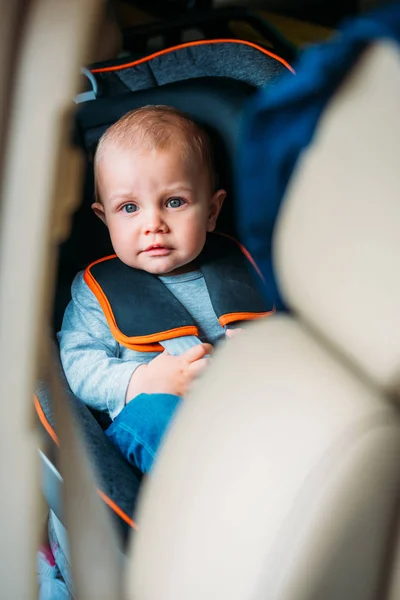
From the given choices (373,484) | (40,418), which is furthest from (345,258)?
(40,418)

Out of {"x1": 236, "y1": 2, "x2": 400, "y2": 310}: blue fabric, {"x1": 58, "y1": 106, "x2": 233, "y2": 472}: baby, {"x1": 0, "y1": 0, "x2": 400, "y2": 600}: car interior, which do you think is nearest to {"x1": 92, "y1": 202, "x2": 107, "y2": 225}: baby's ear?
{"x1": 58, "y1": 106, "x2": 233, "y2": 472}: baby

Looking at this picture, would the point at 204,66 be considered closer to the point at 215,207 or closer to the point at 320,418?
the point at 215,207

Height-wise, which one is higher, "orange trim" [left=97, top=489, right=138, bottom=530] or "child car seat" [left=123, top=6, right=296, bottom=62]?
"child car seat" [left=123, top=6, right=296, bottom=62]

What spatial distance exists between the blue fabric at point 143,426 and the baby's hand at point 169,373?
0.02 metres

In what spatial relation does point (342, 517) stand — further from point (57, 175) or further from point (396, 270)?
point (57, 175)

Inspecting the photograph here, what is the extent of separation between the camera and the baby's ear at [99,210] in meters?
1.03

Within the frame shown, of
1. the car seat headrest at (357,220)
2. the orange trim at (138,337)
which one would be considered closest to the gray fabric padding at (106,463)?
the orange trim at (138,337)

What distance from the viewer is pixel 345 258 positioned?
0.49 metres

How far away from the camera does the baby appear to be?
0.97 m

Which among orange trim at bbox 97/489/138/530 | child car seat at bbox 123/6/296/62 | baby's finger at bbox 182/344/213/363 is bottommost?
orange trim at bbox 97/489/138/530

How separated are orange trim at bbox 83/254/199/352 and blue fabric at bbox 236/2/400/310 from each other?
36cm

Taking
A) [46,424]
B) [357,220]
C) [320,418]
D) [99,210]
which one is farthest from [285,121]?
[99,210]

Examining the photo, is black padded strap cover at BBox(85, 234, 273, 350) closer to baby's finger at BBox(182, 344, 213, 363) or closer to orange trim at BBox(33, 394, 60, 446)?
baby's finger at BBox(182, 344, 213, 363)

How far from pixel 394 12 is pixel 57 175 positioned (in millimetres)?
302
